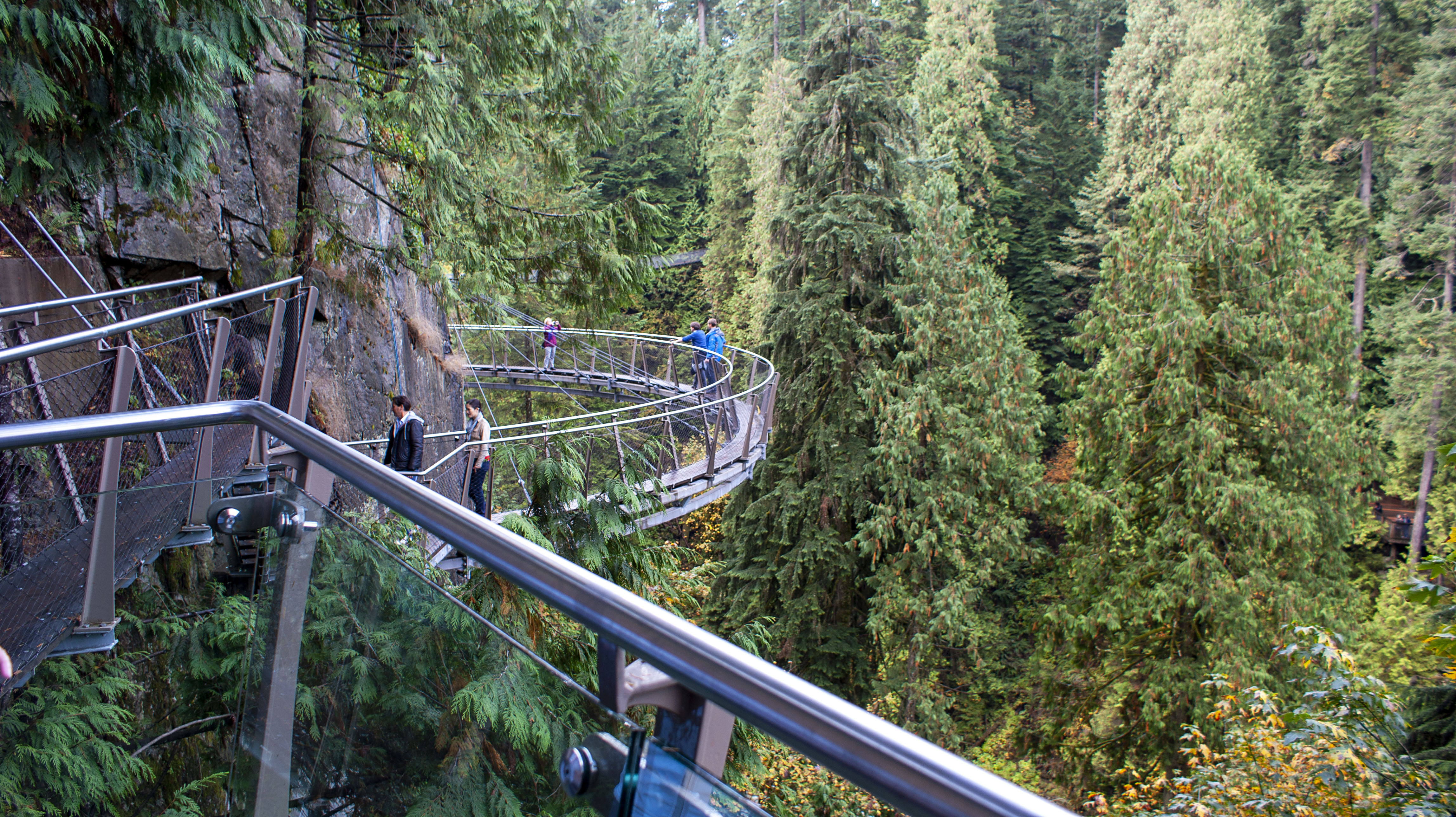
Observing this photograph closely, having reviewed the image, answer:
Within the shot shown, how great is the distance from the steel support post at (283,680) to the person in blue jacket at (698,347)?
13.5m

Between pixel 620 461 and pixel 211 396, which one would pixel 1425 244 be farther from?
pixel 211 396

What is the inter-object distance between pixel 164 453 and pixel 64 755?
114 inches

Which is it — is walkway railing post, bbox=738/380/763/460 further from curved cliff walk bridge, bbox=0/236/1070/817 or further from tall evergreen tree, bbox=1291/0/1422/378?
tall evergreen tree, bbox=1291/0/1422/378

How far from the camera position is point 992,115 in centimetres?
3177

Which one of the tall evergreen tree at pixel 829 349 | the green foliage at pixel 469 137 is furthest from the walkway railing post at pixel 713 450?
the tall evergreen tree at pixel 829 349

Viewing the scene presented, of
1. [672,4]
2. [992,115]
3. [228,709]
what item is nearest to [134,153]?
[228,709]

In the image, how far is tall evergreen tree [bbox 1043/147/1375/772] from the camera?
1548 centimetres

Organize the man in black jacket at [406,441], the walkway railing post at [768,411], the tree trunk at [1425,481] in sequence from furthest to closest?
the tree trunk at [1425,481] < the walkway railing post at [768,411] < the man in black jacket at [406,441]

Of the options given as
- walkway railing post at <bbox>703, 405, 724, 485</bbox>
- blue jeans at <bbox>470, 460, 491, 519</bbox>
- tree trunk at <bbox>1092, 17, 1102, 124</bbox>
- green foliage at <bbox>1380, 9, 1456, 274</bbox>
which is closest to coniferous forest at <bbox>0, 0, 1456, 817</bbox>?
green foliage at <bbox>1380, 9, 1456, 274</bbox>

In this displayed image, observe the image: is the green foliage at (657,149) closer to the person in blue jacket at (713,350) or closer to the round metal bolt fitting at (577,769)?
the person in blue jacket at (713,350)

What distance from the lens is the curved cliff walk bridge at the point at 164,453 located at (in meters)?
2.26

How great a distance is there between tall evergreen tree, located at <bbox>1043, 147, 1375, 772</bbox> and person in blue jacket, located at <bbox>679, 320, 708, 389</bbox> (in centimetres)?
744

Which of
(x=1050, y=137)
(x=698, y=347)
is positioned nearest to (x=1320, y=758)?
(x=698, y=347)

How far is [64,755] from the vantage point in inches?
84.9
